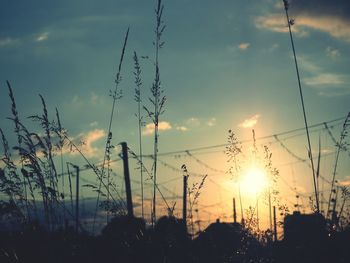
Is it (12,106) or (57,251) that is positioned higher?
(12,106)

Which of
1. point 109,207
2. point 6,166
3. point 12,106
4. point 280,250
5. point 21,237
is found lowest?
point 280,250

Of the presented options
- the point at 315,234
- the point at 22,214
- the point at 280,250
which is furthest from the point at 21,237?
the point at 315,234

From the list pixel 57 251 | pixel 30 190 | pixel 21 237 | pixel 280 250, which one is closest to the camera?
pixel 57 251

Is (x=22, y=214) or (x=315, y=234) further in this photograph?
(x=315, y=234)

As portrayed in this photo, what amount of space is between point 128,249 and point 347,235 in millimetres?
2379

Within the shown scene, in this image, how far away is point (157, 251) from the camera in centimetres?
355

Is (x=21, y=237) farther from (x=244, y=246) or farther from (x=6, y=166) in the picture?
(x=244, y=246)

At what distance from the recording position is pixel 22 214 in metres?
3.55

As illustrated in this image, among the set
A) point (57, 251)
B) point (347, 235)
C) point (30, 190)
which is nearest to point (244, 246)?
point (347, 235)

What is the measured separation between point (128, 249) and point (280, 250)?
1.88m

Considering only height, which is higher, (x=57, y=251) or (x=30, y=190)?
(x=30, y=190)

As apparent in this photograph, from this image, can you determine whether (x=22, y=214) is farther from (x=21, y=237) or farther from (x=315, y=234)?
(x=315, y=234)

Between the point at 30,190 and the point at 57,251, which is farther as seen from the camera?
the point at 30,190

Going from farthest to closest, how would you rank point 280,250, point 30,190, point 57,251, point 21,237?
point 280,250 → point 30,190 → point 21,237 → point 57,251
